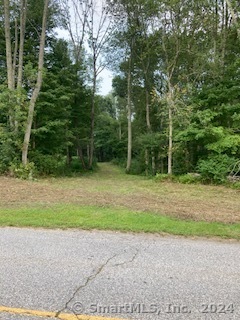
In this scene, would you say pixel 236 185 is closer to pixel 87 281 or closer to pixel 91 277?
pixel 91 277

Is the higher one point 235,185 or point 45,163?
point 45,163

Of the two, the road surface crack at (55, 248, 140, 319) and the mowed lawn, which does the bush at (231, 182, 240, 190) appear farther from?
the road surface crack at (55, 248, 140, 319)

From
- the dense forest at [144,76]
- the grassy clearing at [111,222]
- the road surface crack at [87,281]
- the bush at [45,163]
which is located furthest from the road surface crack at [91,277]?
the bush at [45,163]

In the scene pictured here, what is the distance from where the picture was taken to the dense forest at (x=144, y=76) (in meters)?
12.8

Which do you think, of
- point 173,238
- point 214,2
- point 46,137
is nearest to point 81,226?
point 173,238

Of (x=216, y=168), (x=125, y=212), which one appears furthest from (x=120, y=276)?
(x=216, y=168)

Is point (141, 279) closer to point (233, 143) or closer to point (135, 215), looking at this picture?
point (135, 215)

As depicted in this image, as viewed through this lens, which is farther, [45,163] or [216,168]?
[45,163]

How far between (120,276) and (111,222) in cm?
234

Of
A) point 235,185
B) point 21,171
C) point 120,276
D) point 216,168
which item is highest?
point 216,168

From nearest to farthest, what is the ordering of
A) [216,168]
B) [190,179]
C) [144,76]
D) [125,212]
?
[125,212], [216,168], [190,179], [144,76]

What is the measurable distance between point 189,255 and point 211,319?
1.52 metres

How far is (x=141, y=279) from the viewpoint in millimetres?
2924

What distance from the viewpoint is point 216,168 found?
40.4ft
